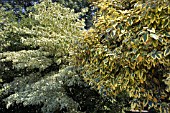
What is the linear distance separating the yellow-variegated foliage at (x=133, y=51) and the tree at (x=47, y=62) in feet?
3.98

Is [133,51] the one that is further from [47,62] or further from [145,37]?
[47,62]

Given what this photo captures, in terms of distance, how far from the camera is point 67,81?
4.34 m

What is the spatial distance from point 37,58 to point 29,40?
42cm

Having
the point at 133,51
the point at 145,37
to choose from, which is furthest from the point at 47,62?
the point at 145,37

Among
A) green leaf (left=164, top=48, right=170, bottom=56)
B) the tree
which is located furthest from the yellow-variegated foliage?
the tree

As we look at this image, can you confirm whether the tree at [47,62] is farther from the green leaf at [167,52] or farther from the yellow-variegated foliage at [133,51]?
the green leaf at [167,52]

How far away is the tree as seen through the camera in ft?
14.1

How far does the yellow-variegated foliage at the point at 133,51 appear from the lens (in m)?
2.30

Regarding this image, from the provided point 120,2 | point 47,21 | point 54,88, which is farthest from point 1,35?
point 120,2

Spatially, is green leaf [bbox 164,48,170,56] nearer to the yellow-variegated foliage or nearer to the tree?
the yellow-variegated foliage

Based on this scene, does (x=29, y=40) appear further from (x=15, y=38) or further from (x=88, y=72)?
(x=88, y=72)

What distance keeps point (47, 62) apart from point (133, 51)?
9.56 feet

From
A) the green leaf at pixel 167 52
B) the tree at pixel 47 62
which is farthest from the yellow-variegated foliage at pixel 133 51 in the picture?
the tree at pixel 47 62

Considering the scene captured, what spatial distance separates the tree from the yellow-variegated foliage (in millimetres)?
1212
